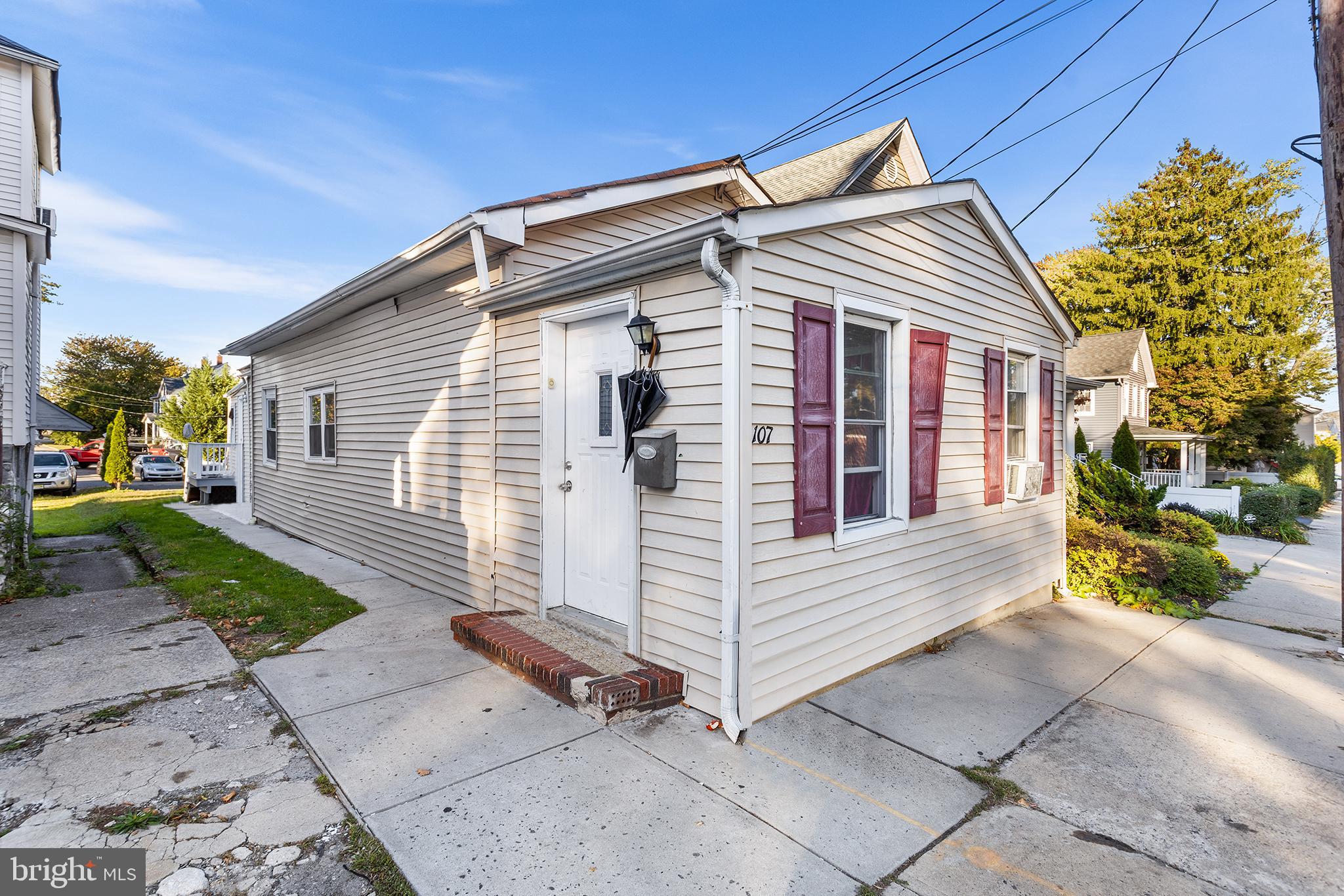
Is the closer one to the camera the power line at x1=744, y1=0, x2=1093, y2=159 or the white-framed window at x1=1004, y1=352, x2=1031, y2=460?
the white-framed window at x1=1004, y1=352, x2=1031, y2=460

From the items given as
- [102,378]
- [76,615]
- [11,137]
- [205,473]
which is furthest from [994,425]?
[102,378]

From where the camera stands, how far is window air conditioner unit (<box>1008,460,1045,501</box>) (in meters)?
5.75

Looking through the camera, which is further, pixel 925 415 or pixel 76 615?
pixel 76 615

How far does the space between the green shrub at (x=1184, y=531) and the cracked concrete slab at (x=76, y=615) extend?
36.6 ft

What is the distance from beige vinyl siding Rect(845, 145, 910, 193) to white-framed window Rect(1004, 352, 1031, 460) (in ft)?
14.6

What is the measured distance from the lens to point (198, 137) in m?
11.3

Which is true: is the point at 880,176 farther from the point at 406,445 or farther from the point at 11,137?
the point at 11,137

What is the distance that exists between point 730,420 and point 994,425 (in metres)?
3.37

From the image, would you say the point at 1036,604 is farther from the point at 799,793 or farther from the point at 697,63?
the point at 697,63

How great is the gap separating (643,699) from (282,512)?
8916 millimetres

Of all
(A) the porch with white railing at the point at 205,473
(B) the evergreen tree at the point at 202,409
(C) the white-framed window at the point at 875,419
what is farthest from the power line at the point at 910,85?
(B) the evergreen tree at the point at 202,409

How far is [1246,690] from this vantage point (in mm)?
4059

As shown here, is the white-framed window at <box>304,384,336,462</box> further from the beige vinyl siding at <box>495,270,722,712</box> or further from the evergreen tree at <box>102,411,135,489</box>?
the evergreen tree at <box>102,411,135,489</box>

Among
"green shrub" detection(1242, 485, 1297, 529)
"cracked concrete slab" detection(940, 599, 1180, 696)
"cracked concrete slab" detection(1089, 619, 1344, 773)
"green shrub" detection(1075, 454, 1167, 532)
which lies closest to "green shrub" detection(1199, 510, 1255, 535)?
"green shrub" detection(1242, 485, 1297, 529)
